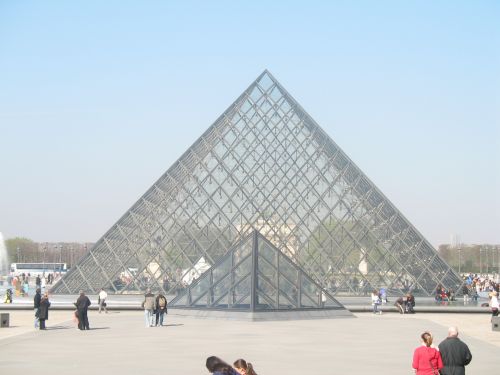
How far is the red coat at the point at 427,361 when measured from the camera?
395 inches

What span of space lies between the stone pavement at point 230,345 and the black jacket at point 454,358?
12.4ft

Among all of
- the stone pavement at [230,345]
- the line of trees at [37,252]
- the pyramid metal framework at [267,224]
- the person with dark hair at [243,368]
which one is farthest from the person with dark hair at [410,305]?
the line of trees at [37,252]

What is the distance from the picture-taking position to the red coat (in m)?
10.0

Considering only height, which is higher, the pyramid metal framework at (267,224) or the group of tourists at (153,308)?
the pyramid metal framework at (267,224)

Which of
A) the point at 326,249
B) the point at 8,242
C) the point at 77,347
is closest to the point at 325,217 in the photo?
the point at 326,249

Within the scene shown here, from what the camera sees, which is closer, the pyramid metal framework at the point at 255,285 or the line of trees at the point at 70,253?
the pyramid metal framework at the point at 255,285

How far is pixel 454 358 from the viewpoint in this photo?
10258mm

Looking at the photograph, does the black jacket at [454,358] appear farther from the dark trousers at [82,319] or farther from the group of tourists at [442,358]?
the dark trousers at [82,319]

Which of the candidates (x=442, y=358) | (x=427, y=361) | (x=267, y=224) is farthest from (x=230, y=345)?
(x=267, y=224)

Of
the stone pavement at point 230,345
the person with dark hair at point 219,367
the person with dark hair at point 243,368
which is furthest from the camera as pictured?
the stone pavement at point 230,345

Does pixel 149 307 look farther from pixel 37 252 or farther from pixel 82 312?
pixel 37 252

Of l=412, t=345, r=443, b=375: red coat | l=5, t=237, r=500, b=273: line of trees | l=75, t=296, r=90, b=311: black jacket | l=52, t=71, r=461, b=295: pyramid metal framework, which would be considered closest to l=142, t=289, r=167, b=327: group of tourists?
l=75, t=296, r=90, b=311: black jacket

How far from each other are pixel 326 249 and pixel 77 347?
24.5m

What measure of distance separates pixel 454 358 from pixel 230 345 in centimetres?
820
